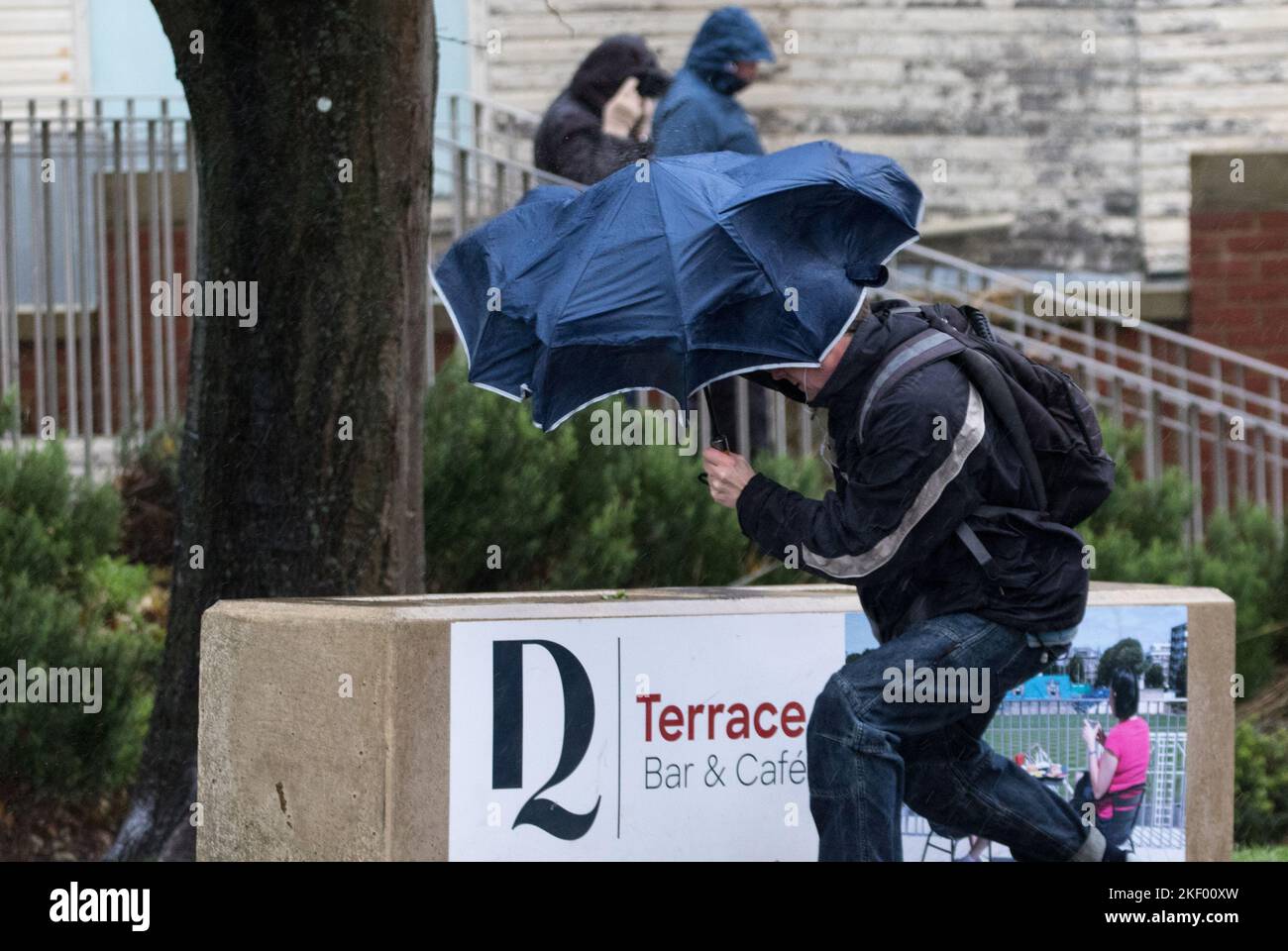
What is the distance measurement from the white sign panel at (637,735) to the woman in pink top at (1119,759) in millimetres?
774

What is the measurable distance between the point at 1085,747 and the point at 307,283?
2.86m

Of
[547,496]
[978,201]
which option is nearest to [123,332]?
[547,496]

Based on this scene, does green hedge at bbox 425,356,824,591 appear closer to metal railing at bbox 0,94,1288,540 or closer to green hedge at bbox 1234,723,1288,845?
metal railing at bbox 0,94,1288,540

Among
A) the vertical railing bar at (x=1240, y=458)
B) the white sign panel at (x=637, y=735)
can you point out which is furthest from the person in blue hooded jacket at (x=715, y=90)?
the white sign panel at (x=637, y=735)

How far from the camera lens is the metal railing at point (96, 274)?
9.20 metres

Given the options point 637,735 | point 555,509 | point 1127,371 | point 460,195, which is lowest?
point 637,735

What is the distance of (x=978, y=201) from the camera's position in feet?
44.8

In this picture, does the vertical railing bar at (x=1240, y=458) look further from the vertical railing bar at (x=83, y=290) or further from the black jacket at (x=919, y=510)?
the vertical railing bar at (x=83, y=290)

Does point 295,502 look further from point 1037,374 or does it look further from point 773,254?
point 1037,374

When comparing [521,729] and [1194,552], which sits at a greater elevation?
[1194,552]

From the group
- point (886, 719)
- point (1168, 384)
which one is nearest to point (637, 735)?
point (886, 719)

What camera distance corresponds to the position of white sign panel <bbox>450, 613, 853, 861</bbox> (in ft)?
16.2

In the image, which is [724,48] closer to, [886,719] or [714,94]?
[714,94]

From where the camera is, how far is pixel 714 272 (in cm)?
454
